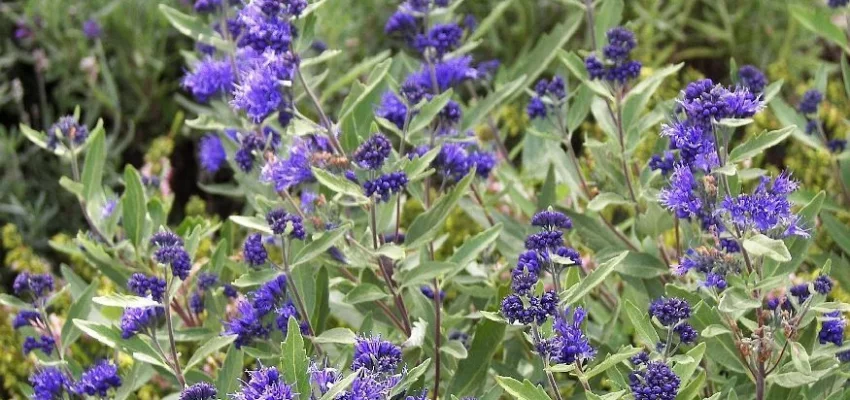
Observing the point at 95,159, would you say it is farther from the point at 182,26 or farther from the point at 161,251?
the point at 161,251

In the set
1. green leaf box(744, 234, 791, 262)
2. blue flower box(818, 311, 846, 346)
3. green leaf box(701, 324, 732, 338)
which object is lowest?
blue flower box(818, 311, 846, 346)

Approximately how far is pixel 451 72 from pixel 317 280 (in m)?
0.69

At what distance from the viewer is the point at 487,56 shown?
5434 mm

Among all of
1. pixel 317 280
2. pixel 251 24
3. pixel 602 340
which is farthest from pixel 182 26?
pixel 602 340

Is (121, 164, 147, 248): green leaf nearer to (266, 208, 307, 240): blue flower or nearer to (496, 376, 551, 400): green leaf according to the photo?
(266, 208, 307, 240): blue flower

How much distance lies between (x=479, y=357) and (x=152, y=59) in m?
3.09

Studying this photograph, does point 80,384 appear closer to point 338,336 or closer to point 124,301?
point 124,301

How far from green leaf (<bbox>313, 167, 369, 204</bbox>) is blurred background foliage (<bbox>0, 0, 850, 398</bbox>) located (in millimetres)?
2229

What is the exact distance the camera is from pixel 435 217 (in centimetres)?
A: 242

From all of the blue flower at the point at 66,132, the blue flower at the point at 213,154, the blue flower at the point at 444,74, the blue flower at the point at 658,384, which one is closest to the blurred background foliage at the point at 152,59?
the blue flower at the point at 213,154

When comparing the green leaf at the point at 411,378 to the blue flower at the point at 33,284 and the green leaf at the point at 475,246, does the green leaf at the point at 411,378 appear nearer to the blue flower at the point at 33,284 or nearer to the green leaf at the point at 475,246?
the green leaf at the point at 475,246

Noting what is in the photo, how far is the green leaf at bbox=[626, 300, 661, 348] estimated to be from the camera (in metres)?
1.91

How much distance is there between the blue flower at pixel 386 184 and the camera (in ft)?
7.13

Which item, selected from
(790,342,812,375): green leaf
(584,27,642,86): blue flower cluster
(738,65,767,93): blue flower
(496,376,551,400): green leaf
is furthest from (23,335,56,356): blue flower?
(738,65,767,93): blue flower
